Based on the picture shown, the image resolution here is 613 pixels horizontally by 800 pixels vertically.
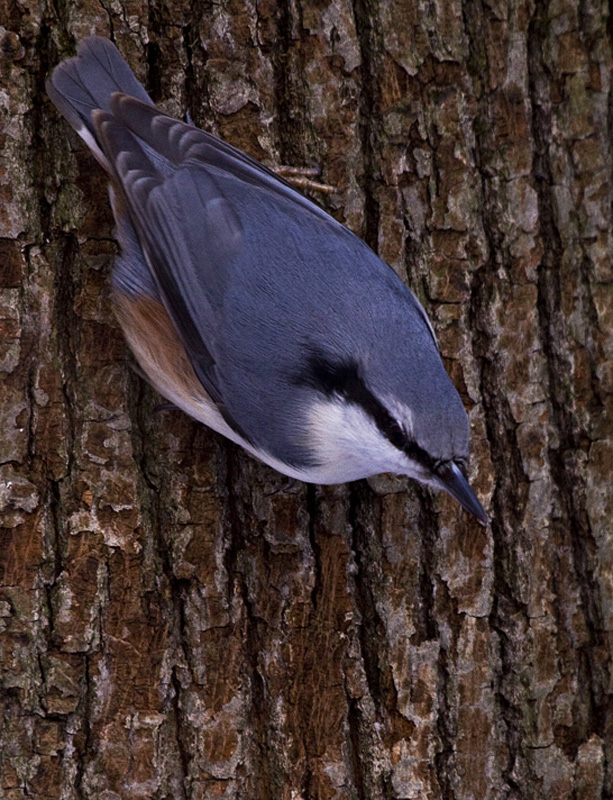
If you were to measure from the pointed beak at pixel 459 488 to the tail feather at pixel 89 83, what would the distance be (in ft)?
3.95

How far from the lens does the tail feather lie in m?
2.28

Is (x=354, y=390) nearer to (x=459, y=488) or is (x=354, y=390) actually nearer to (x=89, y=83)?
(x=459, y=488)

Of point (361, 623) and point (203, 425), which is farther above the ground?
point (203, 425)

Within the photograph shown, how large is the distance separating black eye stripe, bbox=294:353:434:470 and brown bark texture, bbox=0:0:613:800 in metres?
0.29

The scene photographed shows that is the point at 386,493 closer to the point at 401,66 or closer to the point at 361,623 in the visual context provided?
the point at 361,623

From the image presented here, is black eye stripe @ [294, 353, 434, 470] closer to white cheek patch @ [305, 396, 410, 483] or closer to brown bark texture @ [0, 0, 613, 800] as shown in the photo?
white cheek patch @ [305, 396, 410, 483]

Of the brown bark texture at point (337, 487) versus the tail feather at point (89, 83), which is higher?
the tail feather at point (89, 83)

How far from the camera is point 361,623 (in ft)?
7.78

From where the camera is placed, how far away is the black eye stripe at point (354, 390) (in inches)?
85.5

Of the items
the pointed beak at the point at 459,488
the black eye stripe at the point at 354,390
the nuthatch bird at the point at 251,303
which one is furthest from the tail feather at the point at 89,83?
the pointed beak at the point at 459,488

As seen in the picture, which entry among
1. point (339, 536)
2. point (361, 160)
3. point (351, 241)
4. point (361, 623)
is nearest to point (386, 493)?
point (339, 536)

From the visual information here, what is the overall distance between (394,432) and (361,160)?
Result: 0.80 meters

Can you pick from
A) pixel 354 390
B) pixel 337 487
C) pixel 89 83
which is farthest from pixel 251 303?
pixel 89 83

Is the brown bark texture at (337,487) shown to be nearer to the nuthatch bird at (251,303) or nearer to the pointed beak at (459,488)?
the nuthatch bird at (251,303)
